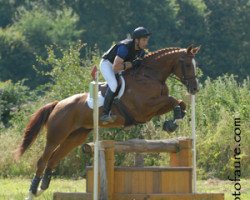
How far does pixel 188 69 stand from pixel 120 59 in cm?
88

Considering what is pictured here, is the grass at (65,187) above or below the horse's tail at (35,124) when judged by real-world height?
below

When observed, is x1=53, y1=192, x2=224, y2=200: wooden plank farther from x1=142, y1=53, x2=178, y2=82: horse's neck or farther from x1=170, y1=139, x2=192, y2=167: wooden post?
x1=142, y1=53, x2=178, y2=82: horse's neck

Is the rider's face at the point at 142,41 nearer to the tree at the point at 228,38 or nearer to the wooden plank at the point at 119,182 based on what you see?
the wooden plank at the point at 119,182

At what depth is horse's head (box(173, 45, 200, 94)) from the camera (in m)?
10.5

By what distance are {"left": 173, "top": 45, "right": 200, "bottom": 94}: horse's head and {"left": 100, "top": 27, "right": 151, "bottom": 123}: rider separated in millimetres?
493

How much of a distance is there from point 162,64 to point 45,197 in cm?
235

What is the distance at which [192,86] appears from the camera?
34.5 ft

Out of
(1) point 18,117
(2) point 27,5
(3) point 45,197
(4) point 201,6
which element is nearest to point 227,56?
(4) point 201,6

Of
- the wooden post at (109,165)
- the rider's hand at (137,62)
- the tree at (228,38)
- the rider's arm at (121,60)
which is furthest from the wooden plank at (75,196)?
the tree at (228,38)

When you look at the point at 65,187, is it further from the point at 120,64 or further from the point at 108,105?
the point at 120,64

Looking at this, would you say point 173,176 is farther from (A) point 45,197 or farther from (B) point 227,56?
(B) point 227,56

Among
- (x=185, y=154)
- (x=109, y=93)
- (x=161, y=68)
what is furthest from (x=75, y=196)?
(x=161, y=68)

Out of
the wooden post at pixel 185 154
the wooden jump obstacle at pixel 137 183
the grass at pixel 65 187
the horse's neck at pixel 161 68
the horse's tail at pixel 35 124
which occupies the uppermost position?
the horse's neck at pixel 161 68

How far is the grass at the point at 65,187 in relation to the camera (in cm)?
1162
